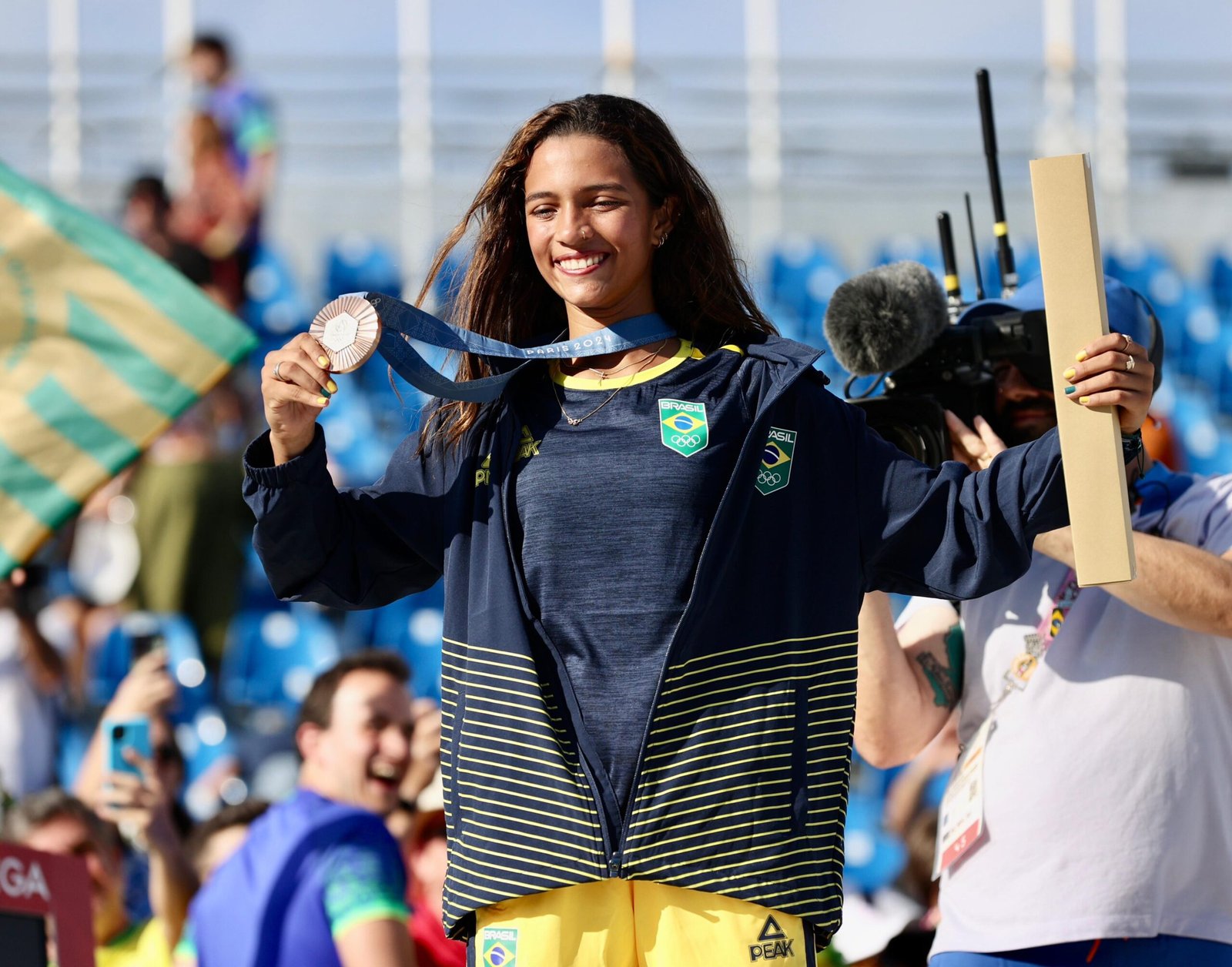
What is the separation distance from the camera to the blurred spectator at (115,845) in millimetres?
4496

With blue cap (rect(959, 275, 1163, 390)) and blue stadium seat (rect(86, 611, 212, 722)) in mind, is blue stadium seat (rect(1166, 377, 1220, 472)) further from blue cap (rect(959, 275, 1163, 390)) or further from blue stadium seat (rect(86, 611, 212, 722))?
blue cap (rect(959, 275, 1163, 390))

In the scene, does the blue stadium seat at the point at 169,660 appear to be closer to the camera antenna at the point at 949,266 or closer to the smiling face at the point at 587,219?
the camera antenna at the point at 949,266

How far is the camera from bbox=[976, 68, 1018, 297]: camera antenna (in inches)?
123

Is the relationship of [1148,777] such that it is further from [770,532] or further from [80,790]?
[80,790]

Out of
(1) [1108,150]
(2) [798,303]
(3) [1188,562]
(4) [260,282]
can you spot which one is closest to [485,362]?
(3) [1188,562]

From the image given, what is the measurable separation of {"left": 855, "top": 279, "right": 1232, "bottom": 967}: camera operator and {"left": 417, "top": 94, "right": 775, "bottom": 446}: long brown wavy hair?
2.05ft

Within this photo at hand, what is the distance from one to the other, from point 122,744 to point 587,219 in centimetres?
293

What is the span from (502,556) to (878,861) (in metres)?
4.53

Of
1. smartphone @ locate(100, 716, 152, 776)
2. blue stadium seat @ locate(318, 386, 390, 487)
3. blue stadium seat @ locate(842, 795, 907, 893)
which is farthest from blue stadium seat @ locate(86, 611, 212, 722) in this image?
blue stadium seat @ locate(842, 795, 907, 893)

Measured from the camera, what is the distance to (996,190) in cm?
319

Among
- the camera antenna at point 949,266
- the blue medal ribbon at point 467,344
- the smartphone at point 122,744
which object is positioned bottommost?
the smartphone at point 122,744

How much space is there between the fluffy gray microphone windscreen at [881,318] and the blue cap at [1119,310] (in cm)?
18

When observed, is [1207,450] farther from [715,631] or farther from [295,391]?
[295,391]

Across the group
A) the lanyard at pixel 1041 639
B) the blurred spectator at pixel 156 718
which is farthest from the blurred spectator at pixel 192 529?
the lanyard at pixel 1041 639
